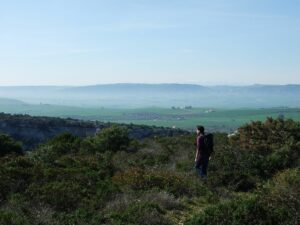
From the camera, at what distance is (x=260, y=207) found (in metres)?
7.08

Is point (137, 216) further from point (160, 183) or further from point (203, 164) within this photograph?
point (203, 164)

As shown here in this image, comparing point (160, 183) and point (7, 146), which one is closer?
point (160, 183)

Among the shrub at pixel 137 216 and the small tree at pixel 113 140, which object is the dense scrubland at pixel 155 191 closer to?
the shrub at pixel 137 216

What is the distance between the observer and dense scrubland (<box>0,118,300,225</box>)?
23.3 ft

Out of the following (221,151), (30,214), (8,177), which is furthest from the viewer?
(221,151)

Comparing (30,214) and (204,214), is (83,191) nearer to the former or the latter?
(30,214)

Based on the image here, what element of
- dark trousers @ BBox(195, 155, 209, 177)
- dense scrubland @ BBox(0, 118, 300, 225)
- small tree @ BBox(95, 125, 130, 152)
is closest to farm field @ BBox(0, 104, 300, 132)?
small tree @ BBox(95, 125, 130, 152)

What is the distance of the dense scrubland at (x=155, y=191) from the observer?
23.3ft

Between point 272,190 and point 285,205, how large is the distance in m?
1.23

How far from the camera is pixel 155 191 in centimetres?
941

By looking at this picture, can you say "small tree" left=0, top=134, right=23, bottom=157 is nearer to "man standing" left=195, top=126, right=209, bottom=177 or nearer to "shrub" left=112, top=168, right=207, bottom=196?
"man standing" left=195, top=126, right=209, bottom=177

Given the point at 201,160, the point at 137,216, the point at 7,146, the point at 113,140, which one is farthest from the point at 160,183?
the point at 113,140

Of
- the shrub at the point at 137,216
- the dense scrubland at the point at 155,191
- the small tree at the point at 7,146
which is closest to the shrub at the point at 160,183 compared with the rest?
the dense scrubland at the point at 155,191

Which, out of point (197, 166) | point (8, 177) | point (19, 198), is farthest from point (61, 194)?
point (197, 166)
